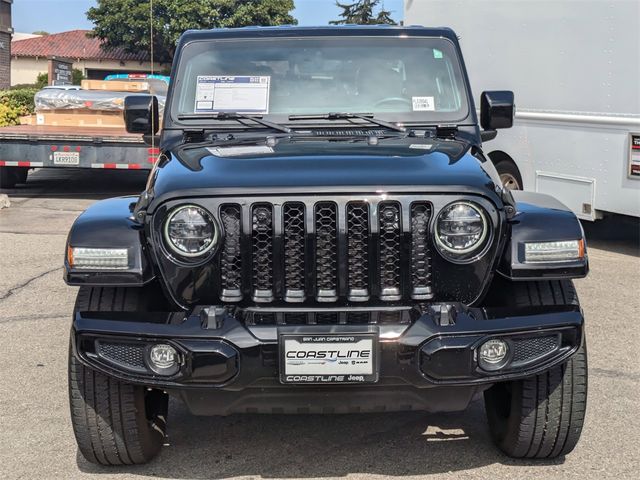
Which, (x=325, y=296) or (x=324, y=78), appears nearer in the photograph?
(x=325, y=296)

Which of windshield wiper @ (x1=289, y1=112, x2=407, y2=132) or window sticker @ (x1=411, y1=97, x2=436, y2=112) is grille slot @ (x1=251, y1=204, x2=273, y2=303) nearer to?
windshield wiper @ (x1=289, y1=112, x2=407, y2=132)

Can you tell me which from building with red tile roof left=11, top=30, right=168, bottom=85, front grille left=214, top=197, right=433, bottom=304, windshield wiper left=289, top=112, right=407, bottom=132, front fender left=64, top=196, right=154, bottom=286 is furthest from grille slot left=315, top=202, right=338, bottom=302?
building with red tile roof left=11, top=30, right=168, bottom=85

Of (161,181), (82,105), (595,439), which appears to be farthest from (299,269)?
(82,105)

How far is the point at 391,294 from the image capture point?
3.29 metres

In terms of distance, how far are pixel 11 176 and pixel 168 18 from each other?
38.9m

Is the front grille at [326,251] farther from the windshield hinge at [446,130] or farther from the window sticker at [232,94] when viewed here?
the window sticker at [232,94]

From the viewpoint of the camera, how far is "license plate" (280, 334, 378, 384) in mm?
3064

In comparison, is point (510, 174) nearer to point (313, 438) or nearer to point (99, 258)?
point (313, 438)

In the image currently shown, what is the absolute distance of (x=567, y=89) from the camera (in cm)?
878

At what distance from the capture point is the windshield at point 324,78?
4.41 m

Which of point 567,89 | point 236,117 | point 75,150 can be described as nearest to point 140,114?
point 236,117

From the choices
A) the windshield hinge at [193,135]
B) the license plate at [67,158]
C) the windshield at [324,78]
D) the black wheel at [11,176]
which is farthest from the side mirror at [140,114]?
the black wheel at [11,176]

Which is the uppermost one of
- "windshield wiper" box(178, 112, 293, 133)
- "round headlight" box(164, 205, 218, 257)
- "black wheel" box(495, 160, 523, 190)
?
"windshield wiper" box(178, 112, 293, 133)

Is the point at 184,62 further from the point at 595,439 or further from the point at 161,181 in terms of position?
the point at 595,439
